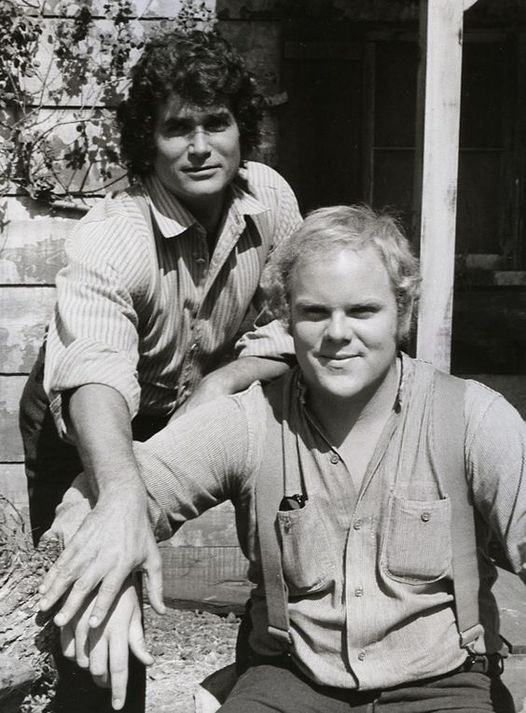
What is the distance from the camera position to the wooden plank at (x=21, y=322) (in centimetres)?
438

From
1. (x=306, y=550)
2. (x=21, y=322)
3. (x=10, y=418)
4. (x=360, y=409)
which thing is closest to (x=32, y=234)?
(x=21, y=322)

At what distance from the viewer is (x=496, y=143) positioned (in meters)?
4.66

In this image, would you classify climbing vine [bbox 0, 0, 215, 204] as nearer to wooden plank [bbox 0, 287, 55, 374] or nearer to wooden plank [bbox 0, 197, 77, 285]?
wooden plank [bbox 0, 197, 77, 285]

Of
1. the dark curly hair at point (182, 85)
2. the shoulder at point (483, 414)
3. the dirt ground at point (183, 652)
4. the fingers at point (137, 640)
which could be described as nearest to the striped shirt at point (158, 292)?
the dark curly hair at point (182, 85)

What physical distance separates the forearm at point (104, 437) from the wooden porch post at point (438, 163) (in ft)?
4.92

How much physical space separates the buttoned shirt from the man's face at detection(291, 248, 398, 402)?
138 millimetres

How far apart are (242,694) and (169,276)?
1156 mm

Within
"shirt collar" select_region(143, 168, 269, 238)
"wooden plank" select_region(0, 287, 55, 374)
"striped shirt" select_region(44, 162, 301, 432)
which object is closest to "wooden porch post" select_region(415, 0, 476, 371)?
"striped shirt" select_region(44, 162, 301, 432)

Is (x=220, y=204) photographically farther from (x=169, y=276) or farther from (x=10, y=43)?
(x=10, y=43)

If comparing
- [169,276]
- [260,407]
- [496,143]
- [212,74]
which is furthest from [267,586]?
[496,143]

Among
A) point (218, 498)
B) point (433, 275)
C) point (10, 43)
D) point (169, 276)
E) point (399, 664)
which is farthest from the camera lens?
point (10, 43)

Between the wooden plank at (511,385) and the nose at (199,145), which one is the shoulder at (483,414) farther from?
the wooden plank at (511,385)

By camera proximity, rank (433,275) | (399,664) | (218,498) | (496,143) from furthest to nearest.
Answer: (496,143) → (433,275) → (218,498) → (399,664)

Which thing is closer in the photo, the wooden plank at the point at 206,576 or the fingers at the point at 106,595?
the fingers at the point at 106,595
